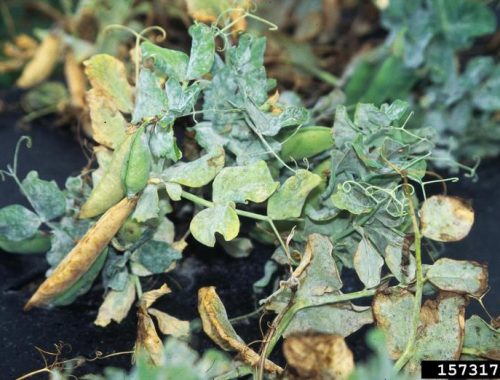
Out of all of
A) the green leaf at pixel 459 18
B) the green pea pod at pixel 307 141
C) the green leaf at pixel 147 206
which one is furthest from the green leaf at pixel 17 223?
the green leaf at pixel 459 18

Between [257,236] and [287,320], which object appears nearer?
[287,320]

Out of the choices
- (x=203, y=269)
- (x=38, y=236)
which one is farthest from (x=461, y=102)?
(x=38, y=236)

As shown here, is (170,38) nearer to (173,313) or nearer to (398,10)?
(398,10)

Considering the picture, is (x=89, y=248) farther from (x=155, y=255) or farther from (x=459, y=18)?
(x=459, y=18)

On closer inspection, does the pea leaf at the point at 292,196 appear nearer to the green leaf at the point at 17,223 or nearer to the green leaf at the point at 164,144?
the green leaf at the point at 164,144

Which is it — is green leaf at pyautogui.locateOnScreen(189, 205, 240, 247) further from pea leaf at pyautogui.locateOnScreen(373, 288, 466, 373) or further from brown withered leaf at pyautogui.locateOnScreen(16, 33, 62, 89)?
brown withered leaf at pyautogui.locateOnScreen(16, 33, 62, 89)

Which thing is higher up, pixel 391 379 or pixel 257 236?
pixel 391 379

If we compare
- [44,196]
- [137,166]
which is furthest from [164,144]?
[44,196]
